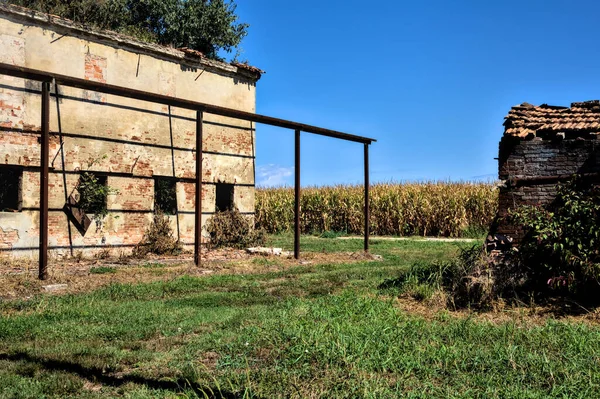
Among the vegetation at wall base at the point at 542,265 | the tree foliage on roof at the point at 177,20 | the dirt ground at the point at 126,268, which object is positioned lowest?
the dirt ground at the point at 126,268

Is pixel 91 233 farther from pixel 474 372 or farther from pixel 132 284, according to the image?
pixel 474 372

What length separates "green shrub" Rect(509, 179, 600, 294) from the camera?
22.1 feet

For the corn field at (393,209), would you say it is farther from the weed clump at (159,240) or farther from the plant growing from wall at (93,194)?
the plant growing from wall at (93,194)

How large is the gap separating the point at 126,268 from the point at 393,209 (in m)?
16.5

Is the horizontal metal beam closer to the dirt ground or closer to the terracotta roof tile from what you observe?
the dirt ground

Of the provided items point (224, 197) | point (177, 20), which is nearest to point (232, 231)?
point (224, 197)

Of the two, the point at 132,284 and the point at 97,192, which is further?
the point at 97,192

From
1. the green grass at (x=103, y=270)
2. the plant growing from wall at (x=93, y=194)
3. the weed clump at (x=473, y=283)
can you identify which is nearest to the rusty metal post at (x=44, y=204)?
the green grass at (x=103, y=270)

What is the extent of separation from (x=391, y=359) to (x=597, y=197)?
4586 millimetres

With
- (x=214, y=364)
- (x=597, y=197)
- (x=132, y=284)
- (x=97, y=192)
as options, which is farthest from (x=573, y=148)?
(x=97, y=192)

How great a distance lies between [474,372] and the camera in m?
4.12

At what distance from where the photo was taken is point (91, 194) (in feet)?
43.9

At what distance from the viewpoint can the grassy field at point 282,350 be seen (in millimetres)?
3811

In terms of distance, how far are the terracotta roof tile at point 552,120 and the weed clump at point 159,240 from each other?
31.3ft
